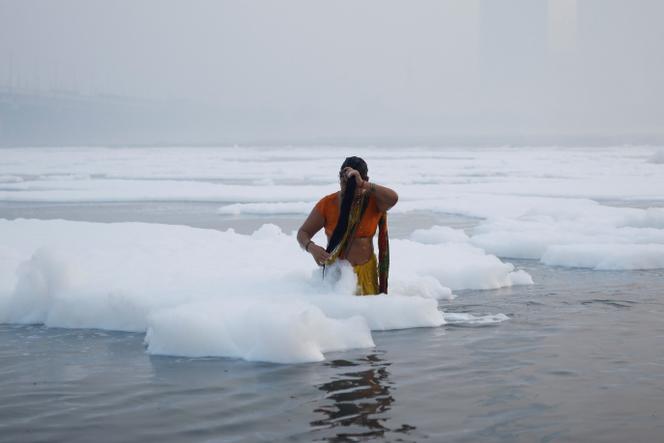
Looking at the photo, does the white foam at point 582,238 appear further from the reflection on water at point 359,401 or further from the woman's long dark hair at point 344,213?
the reflection on water at point 359,401

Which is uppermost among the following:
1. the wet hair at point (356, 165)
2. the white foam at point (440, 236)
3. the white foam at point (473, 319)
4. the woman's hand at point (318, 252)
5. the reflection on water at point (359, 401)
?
the wet hair at point (356, 165)

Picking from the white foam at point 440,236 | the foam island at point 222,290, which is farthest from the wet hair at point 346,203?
the white foam at point 440,236

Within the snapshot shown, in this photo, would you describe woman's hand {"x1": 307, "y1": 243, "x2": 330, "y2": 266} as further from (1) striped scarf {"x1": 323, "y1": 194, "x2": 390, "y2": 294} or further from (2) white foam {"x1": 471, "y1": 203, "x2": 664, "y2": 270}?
(2) white foam {"x1": 471, "y1": 203, "x2": 664, "y2": 270}

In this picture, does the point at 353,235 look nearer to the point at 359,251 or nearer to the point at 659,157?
the point at 359,251

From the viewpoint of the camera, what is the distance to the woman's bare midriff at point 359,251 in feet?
22.6

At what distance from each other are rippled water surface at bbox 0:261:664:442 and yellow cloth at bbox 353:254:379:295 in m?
0.44

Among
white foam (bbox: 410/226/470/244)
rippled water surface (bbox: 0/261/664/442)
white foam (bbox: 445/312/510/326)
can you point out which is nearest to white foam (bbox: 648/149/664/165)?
white foam (bbox: 410/226/470/244)

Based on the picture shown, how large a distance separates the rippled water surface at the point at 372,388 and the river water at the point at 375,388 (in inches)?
0.4

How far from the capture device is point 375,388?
5.26 metres

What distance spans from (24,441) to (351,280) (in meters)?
3.12

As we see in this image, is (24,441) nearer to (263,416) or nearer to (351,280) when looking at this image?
(263,416)

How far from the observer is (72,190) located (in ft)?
86.9

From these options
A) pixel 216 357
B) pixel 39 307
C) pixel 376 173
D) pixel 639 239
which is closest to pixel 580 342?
pixel 216 357

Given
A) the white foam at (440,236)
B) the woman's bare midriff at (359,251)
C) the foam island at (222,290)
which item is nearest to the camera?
the foam island at (222,290)
